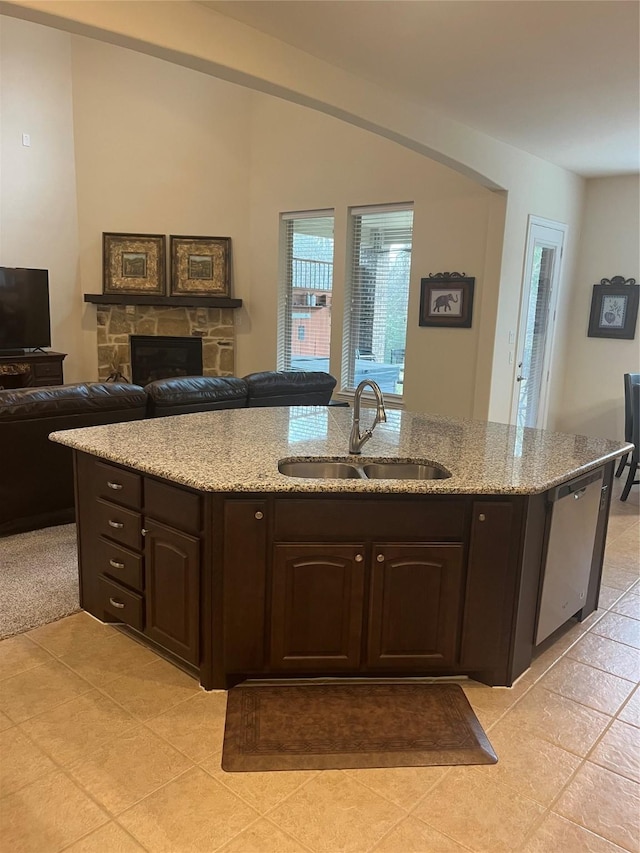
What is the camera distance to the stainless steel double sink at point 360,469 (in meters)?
2.72

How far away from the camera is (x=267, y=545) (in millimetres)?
2400

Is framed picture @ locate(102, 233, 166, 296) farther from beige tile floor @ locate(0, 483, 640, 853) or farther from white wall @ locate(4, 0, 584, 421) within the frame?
beige tile floor @ locate(0, 483, 640, 853)

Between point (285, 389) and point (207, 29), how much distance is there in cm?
240

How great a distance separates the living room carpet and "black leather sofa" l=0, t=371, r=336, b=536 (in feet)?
0.51

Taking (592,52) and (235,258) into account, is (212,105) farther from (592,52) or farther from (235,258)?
(592,52)

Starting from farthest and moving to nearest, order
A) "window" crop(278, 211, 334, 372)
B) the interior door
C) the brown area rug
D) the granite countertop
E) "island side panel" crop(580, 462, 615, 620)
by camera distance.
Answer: "window" crop(278, 211, 334, 372)
the interior door
"island side panel" crop(580, 462, 615, 620)
the granite countertop
the brown area rug

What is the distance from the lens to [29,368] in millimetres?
6723

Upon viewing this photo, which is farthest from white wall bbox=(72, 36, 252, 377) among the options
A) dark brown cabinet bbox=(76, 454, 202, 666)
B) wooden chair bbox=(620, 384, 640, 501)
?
dark brown cabinet bbox=(76, 454, 202, 666)

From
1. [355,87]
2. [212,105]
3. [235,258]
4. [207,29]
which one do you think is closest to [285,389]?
[355,87]

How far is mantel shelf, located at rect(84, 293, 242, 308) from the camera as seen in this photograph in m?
7.32

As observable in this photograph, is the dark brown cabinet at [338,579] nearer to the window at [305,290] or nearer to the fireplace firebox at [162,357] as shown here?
the window at [305,290]

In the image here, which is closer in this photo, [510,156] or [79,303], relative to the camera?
[510,156]

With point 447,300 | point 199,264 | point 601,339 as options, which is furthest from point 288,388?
point 601,339

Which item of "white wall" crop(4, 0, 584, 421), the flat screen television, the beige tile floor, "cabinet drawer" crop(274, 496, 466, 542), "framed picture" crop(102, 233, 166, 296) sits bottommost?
the beige tile floor
